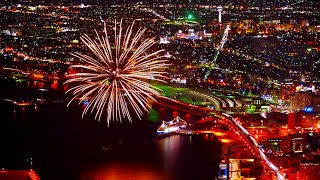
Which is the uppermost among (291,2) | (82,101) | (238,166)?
(291,2)

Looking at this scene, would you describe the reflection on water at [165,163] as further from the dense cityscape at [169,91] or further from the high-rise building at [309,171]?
the high-rise building at [309,171]

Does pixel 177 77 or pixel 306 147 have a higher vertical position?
pixel 177 77

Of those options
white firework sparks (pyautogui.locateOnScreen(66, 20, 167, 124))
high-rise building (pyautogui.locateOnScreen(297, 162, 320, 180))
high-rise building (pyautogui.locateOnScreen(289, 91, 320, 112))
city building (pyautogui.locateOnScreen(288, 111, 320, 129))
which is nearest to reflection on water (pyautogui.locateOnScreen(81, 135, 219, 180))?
white firework sparks (pyautogui.locateOnScreen(66, 20, 167, 124))

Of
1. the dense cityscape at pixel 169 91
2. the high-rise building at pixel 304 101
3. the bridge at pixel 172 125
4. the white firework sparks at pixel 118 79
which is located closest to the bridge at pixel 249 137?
the dense cityscape at pixel 169 91

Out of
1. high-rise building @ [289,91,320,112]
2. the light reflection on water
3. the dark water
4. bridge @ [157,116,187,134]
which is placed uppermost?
high-rise building @ [289,91,320,112]

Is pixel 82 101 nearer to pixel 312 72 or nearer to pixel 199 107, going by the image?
pixel 199 107

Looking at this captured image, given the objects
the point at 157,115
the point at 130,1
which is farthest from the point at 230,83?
the point at 130,1

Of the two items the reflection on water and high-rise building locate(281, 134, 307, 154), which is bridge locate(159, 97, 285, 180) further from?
the reflection on water
